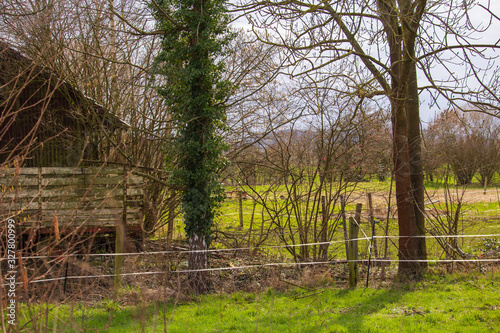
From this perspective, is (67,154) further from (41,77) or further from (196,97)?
(196,97)

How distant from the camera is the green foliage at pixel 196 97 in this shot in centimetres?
934

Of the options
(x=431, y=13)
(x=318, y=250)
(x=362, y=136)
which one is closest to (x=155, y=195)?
(x=318, y=250)

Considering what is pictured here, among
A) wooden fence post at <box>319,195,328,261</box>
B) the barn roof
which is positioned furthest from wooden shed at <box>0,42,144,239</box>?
wooden fence post at <box>319,195,328,261</box>

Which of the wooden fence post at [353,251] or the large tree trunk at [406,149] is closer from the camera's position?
the wooden fence post at [353,251]

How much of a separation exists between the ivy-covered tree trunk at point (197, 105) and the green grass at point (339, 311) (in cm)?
193

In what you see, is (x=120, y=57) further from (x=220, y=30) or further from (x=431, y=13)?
(x=431, y=13)

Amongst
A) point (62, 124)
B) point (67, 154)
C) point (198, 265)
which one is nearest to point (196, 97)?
point (198, 265)

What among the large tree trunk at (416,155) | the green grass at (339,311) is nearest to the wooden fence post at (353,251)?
the green grass at (339,311)

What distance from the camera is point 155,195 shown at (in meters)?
13.2

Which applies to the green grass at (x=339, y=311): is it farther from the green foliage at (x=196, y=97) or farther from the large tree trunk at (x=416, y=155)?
the green foliage at (x=196, y=97)

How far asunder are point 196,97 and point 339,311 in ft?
18.2

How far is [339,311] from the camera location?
6988 mm

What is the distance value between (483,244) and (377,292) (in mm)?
6257

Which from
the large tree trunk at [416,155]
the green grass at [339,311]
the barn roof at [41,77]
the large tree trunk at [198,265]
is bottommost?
the green grass at [339,311]
